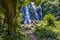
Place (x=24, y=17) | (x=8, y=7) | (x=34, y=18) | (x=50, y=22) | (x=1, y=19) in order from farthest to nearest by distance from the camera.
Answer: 1. (x=34, y=18)
2. (x=24, y=17)
3. (x=50, y=22)
4. (x=1, y=19)
5. (x=8, y=7)

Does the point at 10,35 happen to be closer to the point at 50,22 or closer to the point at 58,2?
the point at 50,22

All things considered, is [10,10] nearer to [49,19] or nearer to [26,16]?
[49,19]

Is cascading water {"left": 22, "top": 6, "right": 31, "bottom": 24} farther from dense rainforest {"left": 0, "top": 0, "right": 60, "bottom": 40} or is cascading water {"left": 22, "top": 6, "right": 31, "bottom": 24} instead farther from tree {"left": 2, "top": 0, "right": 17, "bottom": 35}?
tree {"left": 2, "top": 0, "right": 17, "bottom": 35}

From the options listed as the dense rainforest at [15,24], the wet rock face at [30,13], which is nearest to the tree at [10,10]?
the dense rainforest at [15,24]

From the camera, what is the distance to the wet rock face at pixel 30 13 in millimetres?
28328

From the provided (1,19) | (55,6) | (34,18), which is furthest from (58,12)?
(1,19)

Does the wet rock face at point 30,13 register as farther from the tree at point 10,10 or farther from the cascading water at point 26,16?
the tree at point 10,10

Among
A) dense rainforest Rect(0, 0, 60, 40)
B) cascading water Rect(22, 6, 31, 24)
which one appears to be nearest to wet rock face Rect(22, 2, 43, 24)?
cascading water Rect(22, 6, 31, 24)

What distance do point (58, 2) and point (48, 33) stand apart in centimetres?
1732

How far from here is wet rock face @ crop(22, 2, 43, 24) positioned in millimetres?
28328

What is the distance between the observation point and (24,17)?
28.3 meters

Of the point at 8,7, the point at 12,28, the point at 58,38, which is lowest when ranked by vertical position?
the point at 58,38

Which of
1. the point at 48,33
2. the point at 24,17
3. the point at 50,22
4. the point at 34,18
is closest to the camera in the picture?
the point at 48,33

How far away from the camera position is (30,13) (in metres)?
29.6
